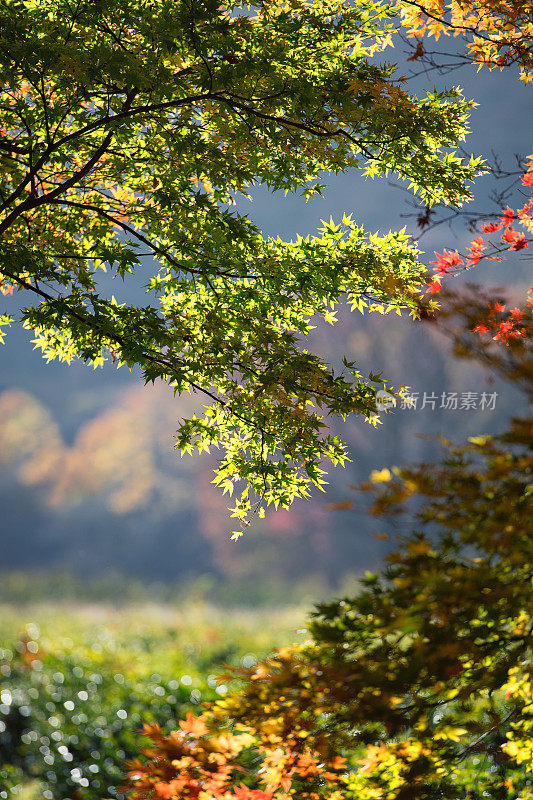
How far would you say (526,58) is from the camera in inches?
180

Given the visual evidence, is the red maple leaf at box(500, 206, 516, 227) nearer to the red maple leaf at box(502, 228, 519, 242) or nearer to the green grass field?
the red maple leaf at box(502, 228, 519, 242)

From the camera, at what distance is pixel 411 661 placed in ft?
6.58

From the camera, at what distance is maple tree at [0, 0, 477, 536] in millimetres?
4852

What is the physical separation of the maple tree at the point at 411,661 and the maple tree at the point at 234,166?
301 cm

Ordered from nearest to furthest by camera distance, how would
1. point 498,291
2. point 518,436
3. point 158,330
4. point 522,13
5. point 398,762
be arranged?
point 518,436 → point 398,762 → point 498,291 → point 522,13 → point 158,330

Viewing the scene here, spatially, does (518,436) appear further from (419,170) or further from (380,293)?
(419,170)

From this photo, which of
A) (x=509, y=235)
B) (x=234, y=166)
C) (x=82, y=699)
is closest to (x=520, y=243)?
(x=509, y=235)

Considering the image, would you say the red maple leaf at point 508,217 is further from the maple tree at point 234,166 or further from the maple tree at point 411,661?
the maple tree at point 411,661

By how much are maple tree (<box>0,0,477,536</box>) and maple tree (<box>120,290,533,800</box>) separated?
301cm

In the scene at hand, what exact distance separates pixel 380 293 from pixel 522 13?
2438 millimetres

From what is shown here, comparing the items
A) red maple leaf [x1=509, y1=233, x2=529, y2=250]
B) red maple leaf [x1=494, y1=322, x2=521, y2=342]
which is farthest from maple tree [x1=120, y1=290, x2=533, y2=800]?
red maple leaf [x1=509, y1=233, x2=529, y2=250]

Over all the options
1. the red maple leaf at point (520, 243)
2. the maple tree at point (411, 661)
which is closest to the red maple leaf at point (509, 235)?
the red maple leaf at point (520, 243)

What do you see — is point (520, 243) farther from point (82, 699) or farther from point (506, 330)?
point (82, 699)

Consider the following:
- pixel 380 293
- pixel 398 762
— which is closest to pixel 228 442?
pixel 380 293
